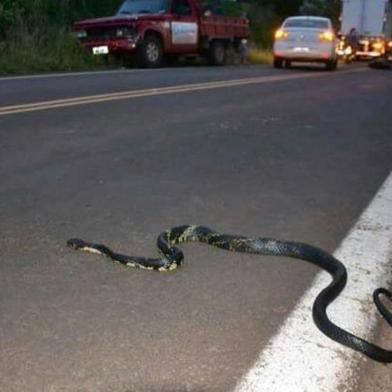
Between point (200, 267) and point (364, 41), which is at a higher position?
point (200, 267)

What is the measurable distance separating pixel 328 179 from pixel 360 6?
33957 mm

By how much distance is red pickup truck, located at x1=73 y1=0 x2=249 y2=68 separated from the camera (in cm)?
2056

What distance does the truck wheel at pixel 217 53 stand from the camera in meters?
24.4

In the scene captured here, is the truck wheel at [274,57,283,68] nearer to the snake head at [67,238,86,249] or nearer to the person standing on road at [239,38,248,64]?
the person standing on road at [239,38,248,64]

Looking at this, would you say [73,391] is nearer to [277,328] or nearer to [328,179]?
[277,328]

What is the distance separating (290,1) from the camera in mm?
47500

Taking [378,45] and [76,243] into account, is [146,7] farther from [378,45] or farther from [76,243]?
[76,243]

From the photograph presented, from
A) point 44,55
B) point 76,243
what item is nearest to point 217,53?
point 44,55

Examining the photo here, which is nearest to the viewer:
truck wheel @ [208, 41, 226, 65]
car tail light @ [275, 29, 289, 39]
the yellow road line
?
the yellow road line

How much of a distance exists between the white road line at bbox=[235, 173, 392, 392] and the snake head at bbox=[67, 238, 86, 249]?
4.70 feet

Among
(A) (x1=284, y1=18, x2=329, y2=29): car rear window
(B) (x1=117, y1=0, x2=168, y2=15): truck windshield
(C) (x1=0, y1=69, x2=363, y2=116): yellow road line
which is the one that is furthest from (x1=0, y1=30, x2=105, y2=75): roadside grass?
(A) (x1=284, y1=18, x2=329, y2=29): car rear window

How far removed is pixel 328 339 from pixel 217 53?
22.1m

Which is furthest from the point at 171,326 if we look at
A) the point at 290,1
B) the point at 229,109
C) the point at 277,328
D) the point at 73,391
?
the point at 290,1

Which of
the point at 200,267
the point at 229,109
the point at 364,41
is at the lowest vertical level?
the point at 364,41
